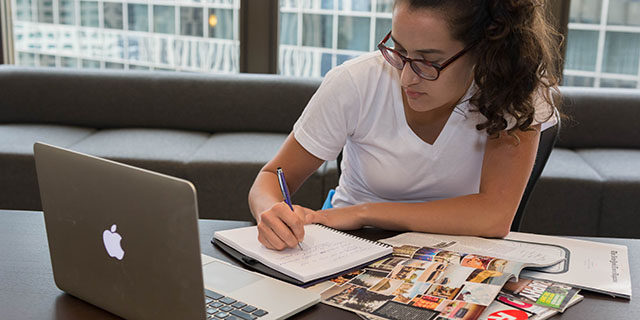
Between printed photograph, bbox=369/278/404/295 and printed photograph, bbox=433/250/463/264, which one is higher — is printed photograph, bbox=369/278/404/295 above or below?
below

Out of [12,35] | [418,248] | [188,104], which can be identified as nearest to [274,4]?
[188,104]

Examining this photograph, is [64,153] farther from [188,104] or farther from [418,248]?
[188,104]

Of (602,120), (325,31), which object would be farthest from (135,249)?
(325,31)

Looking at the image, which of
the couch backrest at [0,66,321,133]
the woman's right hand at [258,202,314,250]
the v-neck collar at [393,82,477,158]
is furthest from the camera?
the couch backrest at [0,66,321,133]

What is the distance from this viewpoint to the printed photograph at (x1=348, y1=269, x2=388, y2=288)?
1007mm

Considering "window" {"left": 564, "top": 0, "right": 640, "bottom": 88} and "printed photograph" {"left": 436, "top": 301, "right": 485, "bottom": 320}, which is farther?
"window" {"left": 564, "top": 0, "right": 640, "bottom": 88}

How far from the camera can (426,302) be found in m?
0.93

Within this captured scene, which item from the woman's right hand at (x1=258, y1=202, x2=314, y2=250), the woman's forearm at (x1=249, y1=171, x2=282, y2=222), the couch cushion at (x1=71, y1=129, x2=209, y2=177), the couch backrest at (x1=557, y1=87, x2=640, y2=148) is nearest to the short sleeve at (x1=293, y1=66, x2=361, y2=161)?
the woman's forearm at (x1=249, y1=171, x2=282, y2=222)

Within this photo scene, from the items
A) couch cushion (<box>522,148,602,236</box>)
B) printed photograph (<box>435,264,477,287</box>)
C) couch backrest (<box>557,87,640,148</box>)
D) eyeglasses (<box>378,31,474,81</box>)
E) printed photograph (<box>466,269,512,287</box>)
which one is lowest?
couch cushion (<box>522,148,602,236</box>)

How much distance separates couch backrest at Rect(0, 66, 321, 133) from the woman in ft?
5.68

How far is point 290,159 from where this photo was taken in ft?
4.82

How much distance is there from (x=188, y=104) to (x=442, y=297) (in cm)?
253

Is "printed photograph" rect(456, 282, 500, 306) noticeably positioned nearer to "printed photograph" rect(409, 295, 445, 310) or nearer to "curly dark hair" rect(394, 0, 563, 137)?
"printed photograph" rect(409, 295, 445, 310)

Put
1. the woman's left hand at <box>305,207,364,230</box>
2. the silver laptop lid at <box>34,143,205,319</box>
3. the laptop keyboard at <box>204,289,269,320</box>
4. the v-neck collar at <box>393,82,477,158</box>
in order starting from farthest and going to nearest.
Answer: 1. the v-neck collar at <box>393,82,477,158</box>
2. the woman's left hand at <box>305,207,364,230</box>
3. the laptop keyboard at <box>204,289,269,320</box>
4. the silver laptop lid at <box>34,143,205,319</box>
